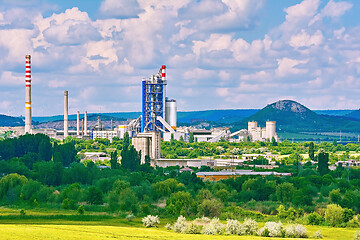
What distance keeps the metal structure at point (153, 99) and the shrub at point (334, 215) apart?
95.8 meters

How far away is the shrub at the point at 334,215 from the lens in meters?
69.6

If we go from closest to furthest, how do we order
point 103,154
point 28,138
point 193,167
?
point 193,167
point 28,138
point 103,154

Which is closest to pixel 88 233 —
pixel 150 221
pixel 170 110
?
pixel 150 221

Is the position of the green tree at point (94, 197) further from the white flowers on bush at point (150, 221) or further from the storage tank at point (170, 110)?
the storage tank at point (170, 110)

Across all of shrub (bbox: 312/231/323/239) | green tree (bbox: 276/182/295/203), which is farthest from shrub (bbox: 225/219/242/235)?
green tree (bbox: 276/182/295/203)

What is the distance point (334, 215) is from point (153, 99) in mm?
97770

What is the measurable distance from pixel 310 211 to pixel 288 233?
18.2m

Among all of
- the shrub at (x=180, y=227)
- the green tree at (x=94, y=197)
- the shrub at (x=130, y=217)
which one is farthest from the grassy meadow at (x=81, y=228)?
the green tree at (x=94, y=197)

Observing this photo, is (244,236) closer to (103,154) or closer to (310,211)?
(310,211)

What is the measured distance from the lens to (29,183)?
85.9 m

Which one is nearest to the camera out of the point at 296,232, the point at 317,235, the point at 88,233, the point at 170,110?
the point at 88,233

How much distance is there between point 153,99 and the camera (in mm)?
164500

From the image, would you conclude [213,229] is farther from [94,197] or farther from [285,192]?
[285,192]

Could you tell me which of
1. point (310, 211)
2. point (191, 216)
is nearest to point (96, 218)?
point (191, 216)
